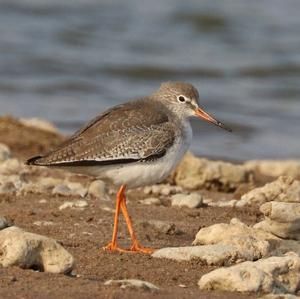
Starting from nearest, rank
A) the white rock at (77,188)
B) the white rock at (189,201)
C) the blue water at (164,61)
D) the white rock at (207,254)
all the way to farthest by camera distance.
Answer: the white rock at (207,254) < the white rock at (189,201) < the white rock at (77,188) < the blue water at (164,61)

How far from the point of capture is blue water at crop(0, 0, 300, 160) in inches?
672

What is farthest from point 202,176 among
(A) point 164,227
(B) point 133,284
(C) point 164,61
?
(C) point 164,61

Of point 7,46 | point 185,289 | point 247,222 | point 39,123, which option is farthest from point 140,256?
point 7,46

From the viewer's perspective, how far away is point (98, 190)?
10453 mm

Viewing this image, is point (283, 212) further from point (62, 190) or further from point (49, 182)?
point (49, 182)

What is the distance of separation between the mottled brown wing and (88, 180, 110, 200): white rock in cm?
153

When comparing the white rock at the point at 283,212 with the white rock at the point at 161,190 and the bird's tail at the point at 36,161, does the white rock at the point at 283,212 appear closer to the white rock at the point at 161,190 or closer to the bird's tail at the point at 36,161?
the bird's tail at the point at 36,161

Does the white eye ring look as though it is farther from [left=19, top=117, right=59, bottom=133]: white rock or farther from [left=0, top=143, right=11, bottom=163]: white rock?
[left=19, top=117, right=59, bottom=133]: white rock

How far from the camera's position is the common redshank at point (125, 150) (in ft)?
28.7

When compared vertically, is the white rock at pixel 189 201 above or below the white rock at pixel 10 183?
above

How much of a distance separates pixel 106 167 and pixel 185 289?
7.09ft

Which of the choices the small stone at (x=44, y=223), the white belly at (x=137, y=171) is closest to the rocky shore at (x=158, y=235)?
the small stone at (x=44, y=223)

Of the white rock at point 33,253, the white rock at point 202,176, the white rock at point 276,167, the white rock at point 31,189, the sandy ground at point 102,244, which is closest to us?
the sandy ground at point 102,244

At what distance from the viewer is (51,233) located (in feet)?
27.8
